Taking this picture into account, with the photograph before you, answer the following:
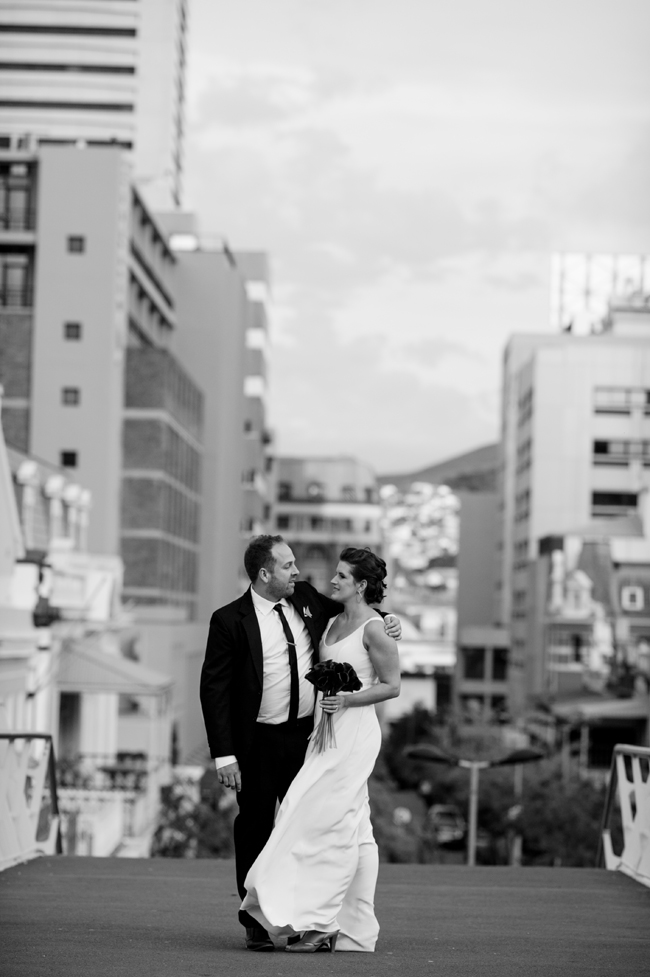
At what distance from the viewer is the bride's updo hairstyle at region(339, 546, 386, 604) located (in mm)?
8133

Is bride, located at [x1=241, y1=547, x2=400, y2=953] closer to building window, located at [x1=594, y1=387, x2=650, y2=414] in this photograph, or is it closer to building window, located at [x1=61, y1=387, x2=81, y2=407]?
building window, located at [x1=61, y1=387, x2=81, y2=407]

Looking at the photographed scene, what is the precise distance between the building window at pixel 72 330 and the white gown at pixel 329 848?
185ft

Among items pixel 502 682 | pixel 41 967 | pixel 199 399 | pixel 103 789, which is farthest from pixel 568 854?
pixel 502 682

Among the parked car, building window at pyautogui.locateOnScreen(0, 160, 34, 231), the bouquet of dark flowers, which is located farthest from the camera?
the parked car

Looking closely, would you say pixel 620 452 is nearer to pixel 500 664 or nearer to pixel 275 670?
pixel 500 664

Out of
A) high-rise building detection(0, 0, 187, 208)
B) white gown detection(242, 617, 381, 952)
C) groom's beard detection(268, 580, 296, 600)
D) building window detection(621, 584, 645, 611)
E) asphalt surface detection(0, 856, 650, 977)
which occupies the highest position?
high-rise building detection(0, 0, 187, 208)

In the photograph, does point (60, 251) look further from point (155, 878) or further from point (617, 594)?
point (155, 878)

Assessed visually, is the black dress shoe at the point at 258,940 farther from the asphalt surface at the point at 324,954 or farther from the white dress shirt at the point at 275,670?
the white dress shirt at the point at 275,670

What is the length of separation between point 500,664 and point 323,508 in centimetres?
2739

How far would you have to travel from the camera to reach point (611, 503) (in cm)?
12125

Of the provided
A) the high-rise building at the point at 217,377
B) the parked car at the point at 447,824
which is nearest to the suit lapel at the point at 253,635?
the parked car at the point at 447,824

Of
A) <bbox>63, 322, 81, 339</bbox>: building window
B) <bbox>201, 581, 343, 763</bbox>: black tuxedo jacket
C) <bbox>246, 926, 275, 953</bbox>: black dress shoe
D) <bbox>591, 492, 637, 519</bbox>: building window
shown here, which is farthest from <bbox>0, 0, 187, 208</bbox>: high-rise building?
<bbox>246, 926, 275, 953</bbox>: black dress shoe

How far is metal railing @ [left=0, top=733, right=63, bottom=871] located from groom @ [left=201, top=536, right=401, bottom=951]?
3976 millimetres

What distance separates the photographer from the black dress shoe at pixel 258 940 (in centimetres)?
811
